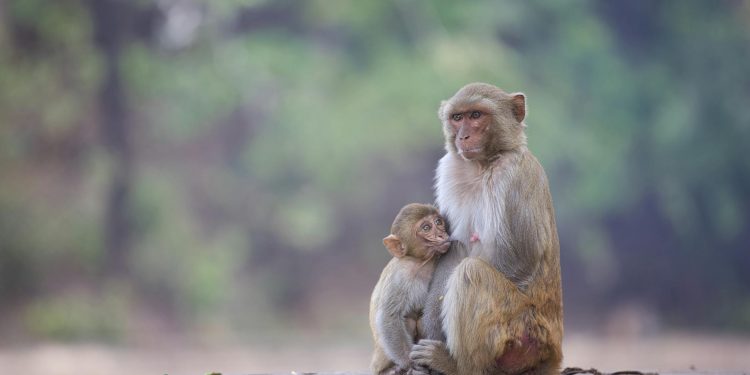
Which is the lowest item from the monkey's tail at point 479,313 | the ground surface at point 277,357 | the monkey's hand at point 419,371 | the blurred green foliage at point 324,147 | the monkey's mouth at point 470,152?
the monkey's hand at point 419,371

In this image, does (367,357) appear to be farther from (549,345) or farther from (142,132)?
(549,345)

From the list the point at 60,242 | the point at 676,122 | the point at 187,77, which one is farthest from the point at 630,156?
the point at 60,242

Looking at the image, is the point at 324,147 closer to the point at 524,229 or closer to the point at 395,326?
the point at 395,326

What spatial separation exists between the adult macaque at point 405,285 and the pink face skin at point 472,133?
49cm

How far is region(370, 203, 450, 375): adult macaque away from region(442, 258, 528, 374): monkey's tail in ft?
1.17

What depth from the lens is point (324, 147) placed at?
22094 millimetres

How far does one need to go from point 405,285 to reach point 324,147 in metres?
16.0

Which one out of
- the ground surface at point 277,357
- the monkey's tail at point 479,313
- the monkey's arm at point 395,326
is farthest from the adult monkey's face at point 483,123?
the ground surface at point 277,357

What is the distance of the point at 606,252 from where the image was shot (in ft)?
73.4

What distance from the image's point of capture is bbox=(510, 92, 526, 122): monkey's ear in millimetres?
6250

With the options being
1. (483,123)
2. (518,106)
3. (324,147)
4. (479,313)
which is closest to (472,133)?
(483,123)

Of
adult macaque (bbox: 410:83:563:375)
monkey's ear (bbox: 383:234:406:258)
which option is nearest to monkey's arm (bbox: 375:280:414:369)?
adult macaque (bbox: 410:83:563:375)

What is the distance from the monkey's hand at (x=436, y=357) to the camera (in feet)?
19.5

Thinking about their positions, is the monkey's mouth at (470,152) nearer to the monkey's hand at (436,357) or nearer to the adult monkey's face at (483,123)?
the adult monkey's face at (483,123)
